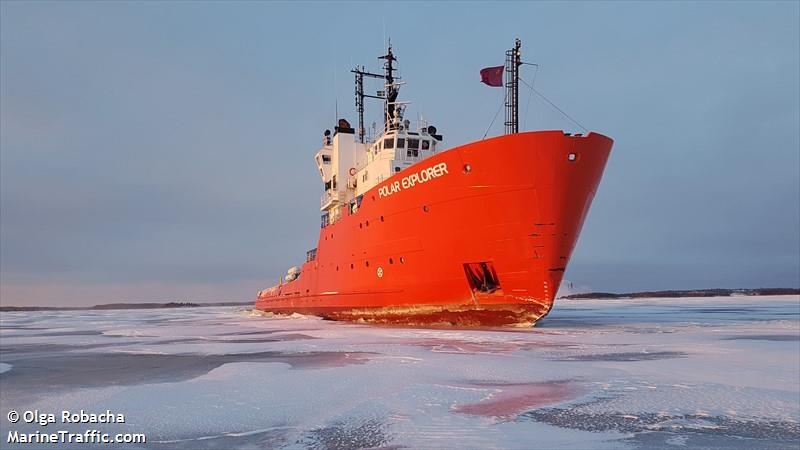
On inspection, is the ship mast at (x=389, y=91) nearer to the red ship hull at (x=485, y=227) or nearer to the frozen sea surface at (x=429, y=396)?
the red ship hull at (x=485, y=227)

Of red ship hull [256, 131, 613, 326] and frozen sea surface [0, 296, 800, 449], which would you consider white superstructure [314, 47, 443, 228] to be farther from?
frozen sea surface [0, 296, 800, 449]

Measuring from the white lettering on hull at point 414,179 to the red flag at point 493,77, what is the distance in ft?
13.6

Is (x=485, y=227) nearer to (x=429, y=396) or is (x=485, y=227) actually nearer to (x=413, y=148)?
(x=413, y=148)

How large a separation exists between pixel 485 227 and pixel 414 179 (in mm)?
2613

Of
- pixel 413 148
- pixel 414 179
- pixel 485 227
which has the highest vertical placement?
pixel 413 148

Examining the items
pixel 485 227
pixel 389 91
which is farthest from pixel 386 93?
pixel 485 227

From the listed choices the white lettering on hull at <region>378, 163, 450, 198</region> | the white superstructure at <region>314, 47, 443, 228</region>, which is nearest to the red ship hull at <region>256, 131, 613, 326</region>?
the white lettering on hull at <region>378, 163, 450, 198</region>

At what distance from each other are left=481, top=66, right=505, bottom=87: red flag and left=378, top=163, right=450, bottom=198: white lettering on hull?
4.15 m

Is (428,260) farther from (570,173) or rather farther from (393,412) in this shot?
(393,412)

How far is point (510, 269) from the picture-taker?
42.5ft

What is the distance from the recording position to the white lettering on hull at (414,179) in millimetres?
13523

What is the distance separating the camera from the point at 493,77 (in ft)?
52.1

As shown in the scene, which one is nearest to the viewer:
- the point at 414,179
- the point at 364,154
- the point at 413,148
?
the point at 414,179

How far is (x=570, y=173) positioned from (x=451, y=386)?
28.2ft
